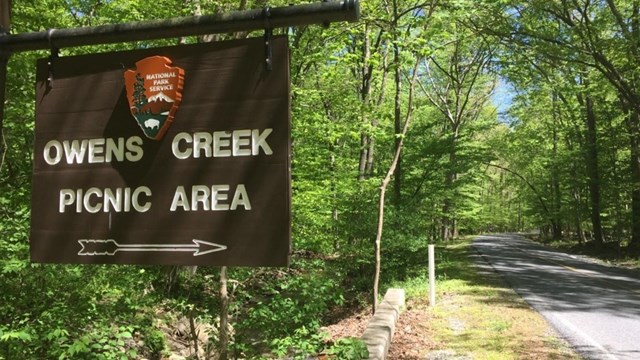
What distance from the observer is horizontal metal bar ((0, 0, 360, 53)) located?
2188 mm

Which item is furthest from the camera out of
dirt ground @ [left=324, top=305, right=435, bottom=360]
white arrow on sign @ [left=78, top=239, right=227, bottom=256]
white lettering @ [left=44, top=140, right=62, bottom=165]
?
dirt ground @ [left=324, top=305, right=435, bottom=360]

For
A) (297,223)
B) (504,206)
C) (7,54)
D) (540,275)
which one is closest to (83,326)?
(7,54)

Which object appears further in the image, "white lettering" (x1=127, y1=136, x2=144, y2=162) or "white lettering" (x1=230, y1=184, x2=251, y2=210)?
"white lettering" (x1=127, y1=136, x2=144, y2=162)

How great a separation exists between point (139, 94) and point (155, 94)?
0.08 metres

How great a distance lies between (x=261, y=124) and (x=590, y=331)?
26.7 feet

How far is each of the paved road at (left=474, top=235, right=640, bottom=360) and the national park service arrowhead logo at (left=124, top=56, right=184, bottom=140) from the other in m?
6.69

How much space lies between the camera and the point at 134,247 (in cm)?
239

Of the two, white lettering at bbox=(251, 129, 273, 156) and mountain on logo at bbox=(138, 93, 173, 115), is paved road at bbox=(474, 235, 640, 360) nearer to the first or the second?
white lettering at bbox=(251, 129, 273, 156)

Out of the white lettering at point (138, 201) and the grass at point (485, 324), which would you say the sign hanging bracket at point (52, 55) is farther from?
the grass at point (485, 324)

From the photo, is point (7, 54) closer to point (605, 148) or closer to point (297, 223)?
point (297, 223)

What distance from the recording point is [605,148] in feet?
97.9

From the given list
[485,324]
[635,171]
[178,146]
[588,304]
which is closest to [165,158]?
[178,146]

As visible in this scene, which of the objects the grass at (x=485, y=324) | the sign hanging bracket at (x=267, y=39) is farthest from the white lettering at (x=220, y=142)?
the grass at (x=485, y=324)

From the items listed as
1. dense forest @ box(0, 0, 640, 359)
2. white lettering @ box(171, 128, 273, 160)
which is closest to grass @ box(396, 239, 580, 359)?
dense forest @ box(0, 0, 640, 359)
